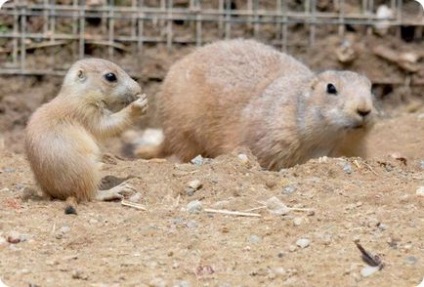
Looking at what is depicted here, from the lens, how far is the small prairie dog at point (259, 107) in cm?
763

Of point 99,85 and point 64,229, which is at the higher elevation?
point 99,85

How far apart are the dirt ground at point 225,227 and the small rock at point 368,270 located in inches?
0.5

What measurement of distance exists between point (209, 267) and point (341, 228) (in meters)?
0.79

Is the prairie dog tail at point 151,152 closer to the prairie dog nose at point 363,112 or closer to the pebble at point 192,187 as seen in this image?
the prairie dog nose at point 363,112

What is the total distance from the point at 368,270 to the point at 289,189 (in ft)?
4.19

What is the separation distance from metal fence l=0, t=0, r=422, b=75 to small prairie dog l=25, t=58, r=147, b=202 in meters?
3.13

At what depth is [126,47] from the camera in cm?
989

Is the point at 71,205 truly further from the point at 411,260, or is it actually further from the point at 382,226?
the point at 411,260

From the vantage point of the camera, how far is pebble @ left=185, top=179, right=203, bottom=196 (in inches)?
248

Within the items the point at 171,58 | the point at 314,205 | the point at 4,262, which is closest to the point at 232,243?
the point at 314,205

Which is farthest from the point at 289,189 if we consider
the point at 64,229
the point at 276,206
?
the point at 64,229

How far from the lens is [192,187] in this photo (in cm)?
632

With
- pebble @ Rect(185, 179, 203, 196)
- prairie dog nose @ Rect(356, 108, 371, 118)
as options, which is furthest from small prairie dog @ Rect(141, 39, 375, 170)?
pebble @ Rect(185, 179, 203, 196)

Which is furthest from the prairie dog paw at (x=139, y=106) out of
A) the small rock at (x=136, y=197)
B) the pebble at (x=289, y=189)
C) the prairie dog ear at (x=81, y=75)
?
the pebble at (x=289, y=189)
